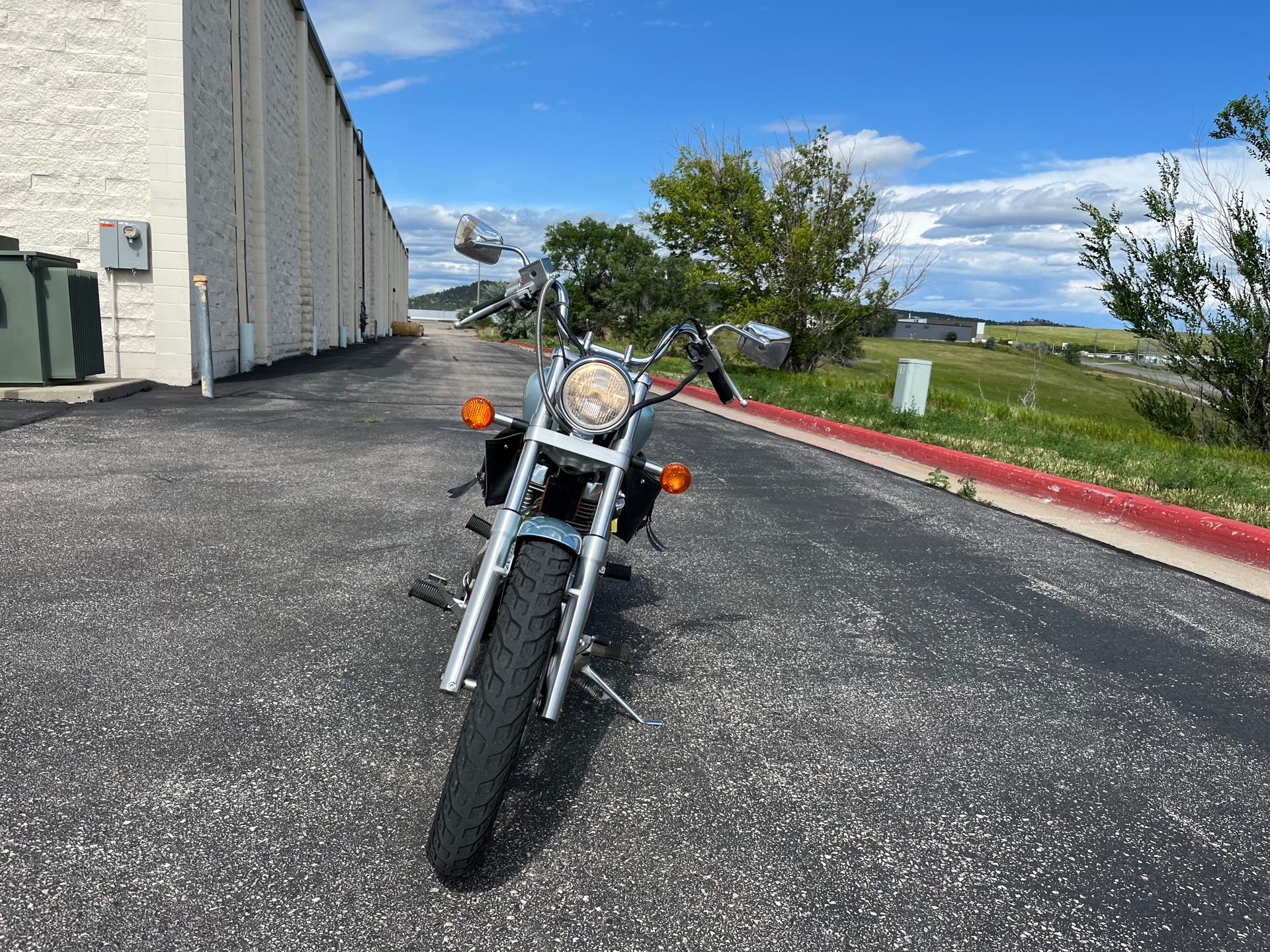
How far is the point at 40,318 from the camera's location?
1067 cm

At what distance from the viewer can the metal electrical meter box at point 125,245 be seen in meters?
12.2

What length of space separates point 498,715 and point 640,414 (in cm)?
126

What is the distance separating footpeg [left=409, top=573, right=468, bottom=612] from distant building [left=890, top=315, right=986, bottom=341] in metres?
154

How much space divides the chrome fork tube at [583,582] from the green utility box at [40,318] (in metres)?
11.0

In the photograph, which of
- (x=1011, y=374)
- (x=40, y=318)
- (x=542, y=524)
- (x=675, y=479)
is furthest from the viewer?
(x=1011, y=374)

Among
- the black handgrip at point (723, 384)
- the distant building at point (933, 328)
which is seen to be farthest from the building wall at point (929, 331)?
the black handgrip at point (723, 384)

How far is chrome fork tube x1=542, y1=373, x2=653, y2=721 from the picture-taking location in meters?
2.44

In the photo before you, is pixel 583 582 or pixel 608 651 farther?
pixel 608 651

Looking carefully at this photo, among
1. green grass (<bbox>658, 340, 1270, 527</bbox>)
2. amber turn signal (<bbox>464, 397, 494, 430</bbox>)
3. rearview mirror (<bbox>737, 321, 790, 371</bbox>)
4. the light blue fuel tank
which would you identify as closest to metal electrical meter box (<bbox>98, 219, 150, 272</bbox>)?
green grass (<bbox>658, 340, 1270, 527</bbox>)

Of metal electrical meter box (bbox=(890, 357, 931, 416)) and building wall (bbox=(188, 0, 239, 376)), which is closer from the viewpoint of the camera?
metal electrical meter box (bbox=(890, 357, 931, 416))

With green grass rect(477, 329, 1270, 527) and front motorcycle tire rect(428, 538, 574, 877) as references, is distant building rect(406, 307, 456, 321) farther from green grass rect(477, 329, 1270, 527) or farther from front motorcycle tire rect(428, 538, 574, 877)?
front motorcycle tire rect(428, 538, 574, 877)

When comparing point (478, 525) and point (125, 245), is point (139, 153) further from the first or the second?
point (478, 525)

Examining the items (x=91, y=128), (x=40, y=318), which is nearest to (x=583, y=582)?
(x=40, y=318)

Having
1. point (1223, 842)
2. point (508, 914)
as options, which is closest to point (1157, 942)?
point (1223, 842)
